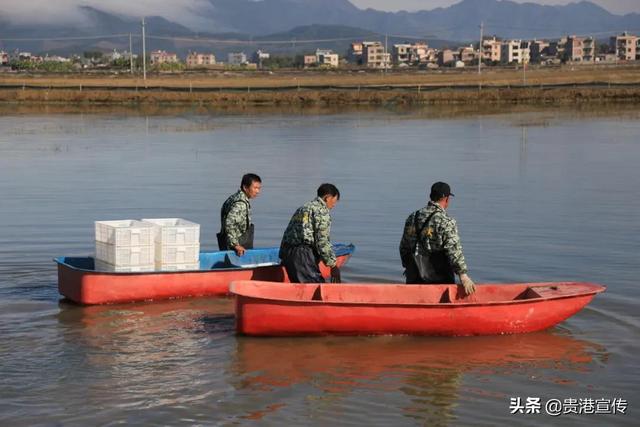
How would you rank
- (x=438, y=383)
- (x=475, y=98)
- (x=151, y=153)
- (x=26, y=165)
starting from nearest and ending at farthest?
1. (x=438, y=383)
2. (x=26, y=165)
3. (x=151, y=153)
4. (x=475, y=98)

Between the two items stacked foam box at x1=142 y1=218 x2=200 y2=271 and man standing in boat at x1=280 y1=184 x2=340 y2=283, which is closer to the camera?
man standing in boat at x1=280 y1=184 x2=340 y2=283

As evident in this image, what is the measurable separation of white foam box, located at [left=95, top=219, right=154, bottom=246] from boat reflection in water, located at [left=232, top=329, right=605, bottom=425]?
8.32 ft

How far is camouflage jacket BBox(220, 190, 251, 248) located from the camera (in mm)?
14734

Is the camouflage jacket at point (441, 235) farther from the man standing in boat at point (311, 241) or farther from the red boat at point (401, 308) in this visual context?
the man standing in boat at point (311, 241)

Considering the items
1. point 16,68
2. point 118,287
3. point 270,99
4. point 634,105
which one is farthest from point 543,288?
point 16,68

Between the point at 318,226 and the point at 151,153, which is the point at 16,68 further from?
the point at 318,226

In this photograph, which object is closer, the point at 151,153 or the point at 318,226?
the point at 318,226

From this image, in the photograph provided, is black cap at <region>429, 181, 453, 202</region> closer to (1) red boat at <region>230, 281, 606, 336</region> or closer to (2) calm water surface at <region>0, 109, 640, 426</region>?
(1) red boat at <region>230, 281, 606, 336</region>

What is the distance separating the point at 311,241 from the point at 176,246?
230 centimetres

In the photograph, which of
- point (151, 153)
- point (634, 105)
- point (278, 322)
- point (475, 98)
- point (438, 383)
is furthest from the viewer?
point (475, 98)

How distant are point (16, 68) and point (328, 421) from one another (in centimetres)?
13934

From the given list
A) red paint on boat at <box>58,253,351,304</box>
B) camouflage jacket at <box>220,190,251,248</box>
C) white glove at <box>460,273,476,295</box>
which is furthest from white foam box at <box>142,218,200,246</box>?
white glove at <box>460,273,476,295</box>

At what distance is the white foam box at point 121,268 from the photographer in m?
14.1

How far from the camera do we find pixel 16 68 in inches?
5531
